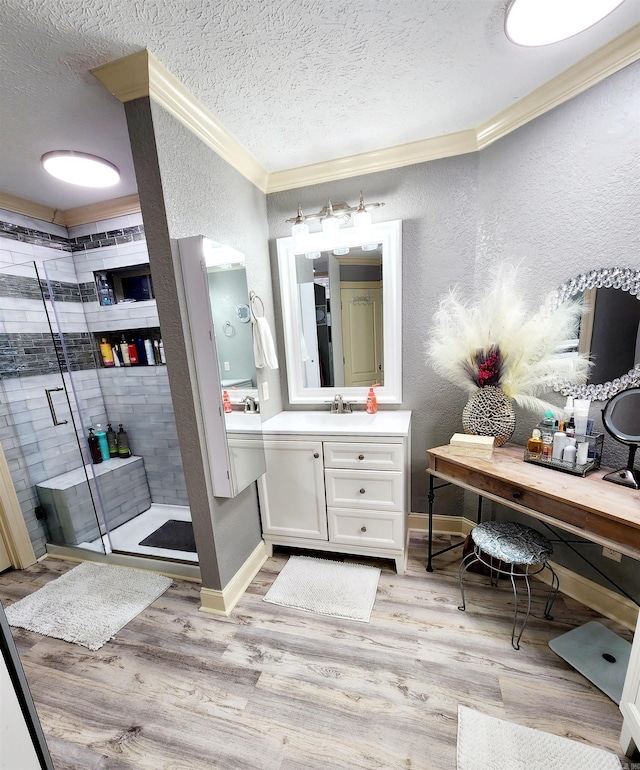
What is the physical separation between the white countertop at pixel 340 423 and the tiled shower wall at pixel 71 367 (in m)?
1.10

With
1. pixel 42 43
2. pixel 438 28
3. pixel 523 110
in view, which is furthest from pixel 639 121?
pixel 42 43

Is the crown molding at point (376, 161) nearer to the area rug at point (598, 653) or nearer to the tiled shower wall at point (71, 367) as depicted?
the tiled shower wall at point (71, 367)

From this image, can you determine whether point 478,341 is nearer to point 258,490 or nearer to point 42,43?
point 258,490

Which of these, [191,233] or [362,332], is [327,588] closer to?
[362,332]

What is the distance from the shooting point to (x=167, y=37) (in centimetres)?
112

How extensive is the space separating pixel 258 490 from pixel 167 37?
7.05ft

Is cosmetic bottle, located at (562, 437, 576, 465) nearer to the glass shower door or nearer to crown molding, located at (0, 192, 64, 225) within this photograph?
the glass shower door

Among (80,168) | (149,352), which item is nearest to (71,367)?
(149,352)

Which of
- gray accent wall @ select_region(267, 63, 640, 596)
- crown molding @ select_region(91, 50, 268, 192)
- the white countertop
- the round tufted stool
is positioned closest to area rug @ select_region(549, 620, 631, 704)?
the round tufted stool

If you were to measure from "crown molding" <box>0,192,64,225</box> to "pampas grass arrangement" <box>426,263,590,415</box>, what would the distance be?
2.92 meters

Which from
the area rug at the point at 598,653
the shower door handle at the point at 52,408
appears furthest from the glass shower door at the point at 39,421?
the area rug at the point at 598,653

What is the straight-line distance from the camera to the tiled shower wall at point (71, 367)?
214 centimetres

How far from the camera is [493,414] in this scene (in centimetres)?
173

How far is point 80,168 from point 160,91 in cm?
81
